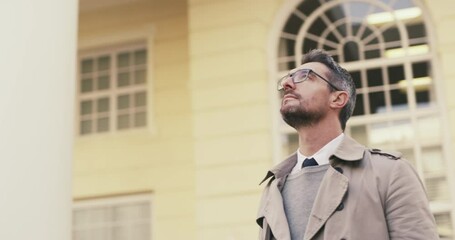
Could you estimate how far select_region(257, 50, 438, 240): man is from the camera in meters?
2.35

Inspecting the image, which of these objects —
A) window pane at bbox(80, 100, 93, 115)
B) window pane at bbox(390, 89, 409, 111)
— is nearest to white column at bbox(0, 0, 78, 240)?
window pane at bbox(390, 89, 409, 111)

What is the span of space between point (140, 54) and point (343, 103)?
323 inches

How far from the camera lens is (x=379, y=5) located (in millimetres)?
8914

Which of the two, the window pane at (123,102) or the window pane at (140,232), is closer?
the window pane at (140,232)

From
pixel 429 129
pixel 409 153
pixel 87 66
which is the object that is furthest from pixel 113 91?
pixel 429 129

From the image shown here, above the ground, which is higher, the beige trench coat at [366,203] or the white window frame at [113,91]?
the white window frame at [113,91]

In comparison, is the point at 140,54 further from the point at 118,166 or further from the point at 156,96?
the point at 118,166

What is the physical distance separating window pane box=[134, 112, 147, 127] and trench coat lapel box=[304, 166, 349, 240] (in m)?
8.00

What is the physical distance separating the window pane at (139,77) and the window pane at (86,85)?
0.83 meters

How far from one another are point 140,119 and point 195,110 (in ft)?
5.21

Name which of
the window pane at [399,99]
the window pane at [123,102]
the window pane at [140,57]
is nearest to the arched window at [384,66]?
the window pane at [399,99]

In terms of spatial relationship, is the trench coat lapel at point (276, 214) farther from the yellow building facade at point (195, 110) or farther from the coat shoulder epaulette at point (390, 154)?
the yellow building facade at point (195, 110)

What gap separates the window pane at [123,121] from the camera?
1039 centimetres

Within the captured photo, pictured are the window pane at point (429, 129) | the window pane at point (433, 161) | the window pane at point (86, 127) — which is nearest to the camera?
the window pane at point (433, 161)
